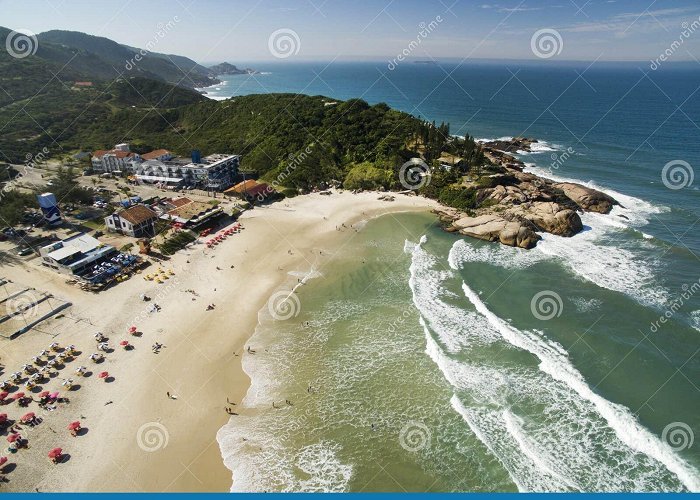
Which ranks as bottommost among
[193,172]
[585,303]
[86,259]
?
[86,259]

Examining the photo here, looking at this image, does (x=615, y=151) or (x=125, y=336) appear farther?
(x=615, y=151)

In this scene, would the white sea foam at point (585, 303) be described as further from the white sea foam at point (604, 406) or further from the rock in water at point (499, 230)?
the rock in water at point (499, 230)

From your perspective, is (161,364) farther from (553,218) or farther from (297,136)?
(297,136)

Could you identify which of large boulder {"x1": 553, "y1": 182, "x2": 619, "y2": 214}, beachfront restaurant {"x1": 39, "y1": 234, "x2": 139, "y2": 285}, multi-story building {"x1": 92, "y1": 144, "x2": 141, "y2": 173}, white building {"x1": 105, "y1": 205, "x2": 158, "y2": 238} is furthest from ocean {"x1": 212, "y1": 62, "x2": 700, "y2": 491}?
multi-story building {"x1": 92, "y1": 144, "x2": 141, "y2": 173}

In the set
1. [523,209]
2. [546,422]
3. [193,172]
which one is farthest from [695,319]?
[193,172]

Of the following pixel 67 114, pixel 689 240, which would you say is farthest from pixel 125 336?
pixel 67 114

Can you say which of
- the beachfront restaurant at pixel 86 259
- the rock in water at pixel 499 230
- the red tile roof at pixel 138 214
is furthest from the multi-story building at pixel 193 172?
the rock in water at pixel 499 230

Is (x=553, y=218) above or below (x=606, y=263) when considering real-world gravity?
above

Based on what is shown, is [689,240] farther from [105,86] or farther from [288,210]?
[105,86]
